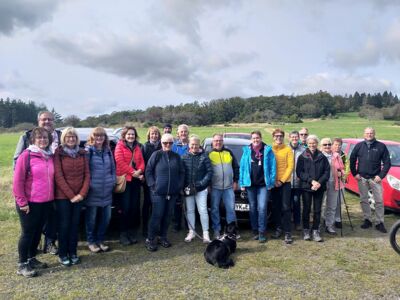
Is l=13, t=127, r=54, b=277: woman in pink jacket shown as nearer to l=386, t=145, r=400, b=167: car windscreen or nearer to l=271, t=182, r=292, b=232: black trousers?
l=271, t=182, r=292, b=232: black trousers

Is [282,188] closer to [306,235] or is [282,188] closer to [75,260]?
[306,235]

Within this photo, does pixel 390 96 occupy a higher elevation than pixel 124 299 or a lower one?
higher

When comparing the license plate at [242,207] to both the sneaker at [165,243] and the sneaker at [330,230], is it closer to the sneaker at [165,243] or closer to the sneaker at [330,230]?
the sneaker at [165,243]

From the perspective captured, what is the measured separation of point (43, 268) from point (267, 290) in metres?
2.98

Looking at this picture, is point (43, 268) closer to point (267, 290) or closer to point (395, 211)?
point (267, 290)

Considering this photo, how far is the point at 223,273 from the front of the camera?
4484 mm

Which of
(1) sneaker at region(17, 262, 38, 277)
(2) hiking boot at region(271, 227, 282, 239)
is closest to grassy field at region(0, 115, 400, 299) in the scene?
(1) sneaker at region(17, 262, 38, 277)

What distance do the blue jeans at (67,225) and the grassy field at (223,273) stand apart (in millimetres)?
262

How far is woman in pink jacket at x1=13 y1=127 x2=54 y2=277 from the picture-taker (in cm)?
420

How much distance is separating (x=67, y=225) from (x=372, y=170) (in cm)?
554

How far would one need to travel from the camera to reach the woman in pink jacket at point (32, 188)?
4.20 m

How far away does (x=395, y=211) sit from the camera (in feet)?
24.2

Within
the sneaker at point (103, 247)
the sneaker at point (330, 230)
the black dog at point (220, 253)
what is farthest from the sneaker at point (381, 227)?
the sneaker at point (103, 247)

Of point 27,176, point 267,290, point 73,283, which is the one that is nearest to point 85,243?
point 73,283
